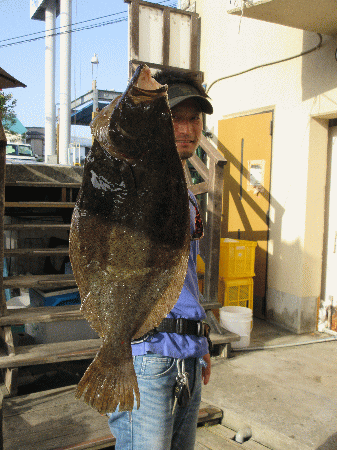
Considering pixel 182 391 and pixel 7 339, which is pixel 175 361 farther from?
pixel 7 339

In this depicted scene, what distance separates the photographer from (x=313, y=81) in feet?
19.3

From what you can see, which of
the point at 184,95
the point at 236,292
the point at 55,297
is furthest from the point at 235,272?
the point at 184,95

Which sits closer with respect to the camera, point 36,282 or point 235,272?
point 36,282

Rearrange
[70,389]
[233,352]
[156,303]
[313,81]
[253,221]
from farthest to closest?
[253,221], [313,81], [233,352], [70,389], [156,303]

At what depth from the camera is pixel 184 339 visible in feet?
5.80

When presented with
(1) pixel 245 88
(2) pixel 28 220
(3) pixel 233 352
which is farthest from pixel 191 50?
(3) pixel 233 352

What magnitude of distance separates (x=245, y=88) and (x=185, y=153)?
5.90 meters

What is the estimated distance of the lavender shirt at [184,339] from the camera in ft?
5.63

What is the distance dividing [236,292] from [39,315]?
10.0ft

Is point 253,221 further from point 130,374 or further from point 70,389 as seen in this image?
point 130,374

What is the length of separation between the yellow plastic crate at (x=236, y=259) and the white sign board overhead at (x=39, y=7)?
2281 cm

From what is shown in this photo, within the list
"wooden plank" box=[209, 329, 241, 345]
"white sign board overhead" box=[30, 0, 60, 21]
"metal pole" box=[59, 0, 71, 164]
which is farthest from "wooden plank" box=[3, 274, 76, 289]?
"white sign board overhead" box=[30, 0, 60, 21]

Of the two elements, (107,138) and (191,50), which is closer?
(107,138)

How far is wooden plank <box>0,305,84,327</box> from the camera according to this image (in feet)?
14.4
